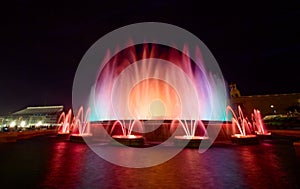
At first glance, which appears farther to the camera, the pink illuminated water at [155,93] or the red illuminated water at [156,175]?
the pink illuminated water at [155,93]

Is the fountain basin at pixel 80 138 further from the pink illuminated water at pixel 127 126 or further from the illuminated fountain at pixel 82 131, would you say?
the pink illuminated water at pixel 127 126

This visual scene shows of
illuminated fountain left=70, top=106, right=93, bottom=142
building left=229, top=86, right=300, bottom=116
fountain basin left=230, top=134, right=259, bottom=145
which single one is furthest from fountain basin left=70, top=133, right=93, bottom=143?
building left=229, top=86, right=300, bottom=116

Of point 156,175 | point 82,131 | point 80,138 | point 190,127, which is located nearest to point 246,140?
point 190,127

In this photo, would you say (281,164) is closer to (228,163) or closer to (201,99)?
(228,163)

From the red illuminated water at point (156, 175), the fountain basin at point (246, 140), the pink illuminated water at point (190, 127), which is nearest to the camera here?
the red illuminated water at point (156, 175)

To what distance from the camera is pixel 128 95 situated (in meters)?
23.5

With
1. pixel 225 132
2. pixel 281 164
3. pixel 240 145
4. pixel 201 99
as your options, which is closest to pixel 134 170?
pixel 281 164

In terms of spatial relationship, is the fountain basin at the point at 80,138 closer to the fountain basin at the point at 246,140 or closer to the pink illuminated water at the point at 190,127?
the pink illuminated water at the point at 190,127

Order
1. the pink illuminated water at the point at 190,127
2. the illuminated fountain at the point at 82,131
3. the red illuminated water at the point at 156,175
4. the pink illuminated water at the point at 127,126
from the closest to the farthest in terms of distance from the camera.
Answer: the red illuminated water at the point at 156,175, the pink illuminated water at the point at 190,127, the illuminated fountain at the point at 82,131, the pink illuminated water at the point at 127,126

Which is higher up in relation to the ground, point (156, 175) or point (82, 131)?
point (82, 131)

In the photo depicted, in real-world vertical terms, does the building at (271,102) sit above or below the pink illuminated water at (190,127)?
above

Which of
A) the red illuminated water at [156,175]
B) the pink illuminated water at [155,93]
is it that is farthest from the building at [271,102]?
the red illuminated water at [156,175]

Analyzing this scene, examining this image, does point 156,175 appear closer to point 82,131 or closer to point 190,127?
point 190,127

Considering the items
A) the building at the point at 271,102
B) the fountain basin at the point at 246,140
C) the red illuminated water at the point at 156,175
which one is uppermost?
the building at the point at 271,102
